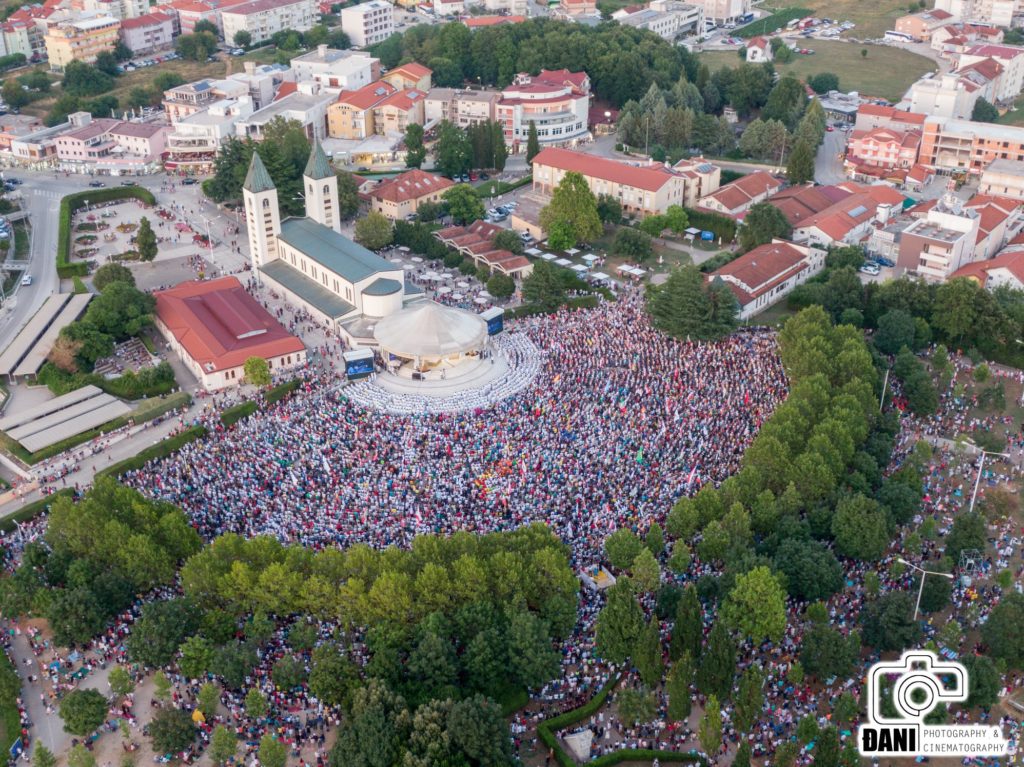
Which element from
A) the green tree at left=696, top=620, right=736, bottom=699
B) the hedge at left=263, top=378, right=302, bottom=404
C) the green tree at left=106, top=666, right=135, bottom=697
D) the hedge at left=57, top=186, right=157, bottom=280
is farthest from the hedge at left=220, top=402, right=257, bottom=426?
the green tree at left=696, top=620, right=736, bottom=699

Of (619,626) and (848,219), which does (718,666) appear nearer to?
(619,626)

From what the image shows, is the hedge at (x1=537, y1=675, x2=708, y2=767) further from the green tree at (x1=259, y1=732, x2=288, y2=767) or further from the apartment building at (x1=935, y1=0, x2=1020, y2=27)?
Result: the apartment building at (x1=935, y1=0, x2=1020, y2=27)

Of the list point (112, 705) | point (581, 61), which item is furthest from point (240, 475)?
point (581, 61)

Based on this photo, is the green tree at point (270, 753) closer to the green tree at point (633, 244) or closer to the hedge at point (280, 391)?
the hedge at point (280, 391)

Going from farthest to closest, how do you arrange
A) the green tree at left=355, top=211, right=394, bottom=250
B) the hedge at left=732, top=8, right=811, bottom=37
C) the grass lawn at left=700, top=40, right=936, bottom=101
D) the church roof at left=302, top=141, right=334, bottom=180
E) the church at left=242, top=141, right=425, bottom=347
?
the hedge at left=732, top=8, right=811, bottom=37 → the grass lawn at left=700, top=40, right=936, bottom=101 → the green tree at left=355, top=211, right=394, bottom=250 → the church roof at left=302, top=141, right=334, bottom=180 → the church at left=242, top=141, right=425, bottom=347

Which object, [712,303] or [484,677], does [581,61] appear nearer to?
[712,303]

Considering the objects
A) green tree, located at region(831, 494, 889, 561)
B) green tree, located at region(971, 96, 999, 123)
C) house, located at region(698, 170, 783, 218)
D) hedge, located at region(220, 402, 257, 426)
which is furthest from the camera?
green tree, located at region(971, 96, 999, 123)

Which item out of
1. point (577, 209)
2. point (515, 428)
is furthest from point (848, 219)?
point (515, 428)
